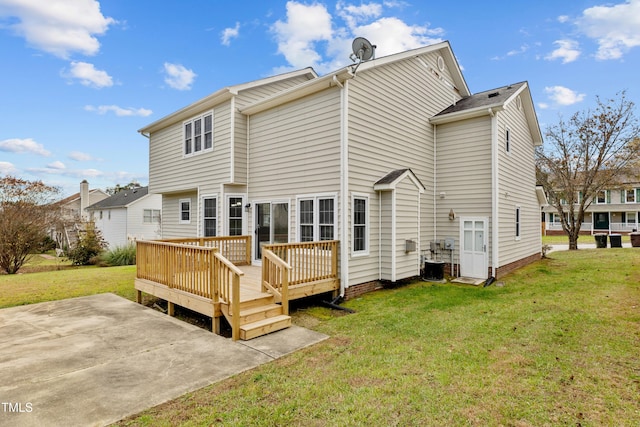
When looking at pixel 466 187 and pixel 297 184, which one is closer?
pixel 297 184

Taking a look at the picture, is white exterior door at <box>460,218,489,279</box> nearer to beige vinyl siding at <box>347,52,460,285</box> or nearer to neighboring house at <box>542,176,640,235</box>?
beige vinyl siding at <box>347,52,460,285</box>

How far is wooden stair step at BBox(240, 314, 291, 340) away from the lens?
5.33 m

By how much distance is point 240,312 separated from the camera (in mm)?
5621

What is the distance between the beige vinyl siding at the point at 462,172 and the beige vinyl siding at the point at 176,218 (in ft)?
30.1

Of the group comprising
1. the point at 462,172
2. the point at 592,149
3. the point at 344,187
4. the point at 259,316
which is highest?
the point at 592,149

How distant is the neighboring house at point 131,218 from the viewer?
84.3ft

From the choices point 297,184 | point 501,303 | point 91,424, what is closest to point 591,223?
point 501,303

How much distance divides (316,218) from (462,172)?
5.51m

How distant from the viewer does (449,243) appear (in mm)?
10625

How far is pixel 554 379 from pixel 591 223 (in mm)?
42147

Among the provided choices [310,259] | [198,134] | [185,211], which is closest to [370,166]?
[310,259]

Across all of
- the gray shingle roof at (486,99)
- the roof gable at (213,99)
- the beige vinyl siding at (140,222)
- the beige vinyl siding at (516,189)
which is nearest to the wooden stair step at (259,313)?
the roof gable at (213,99)

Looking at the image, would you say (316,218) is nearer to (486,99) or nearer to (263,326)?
(263,326)

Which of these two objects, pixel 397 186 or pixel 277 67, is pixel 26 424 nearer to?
pixel 397 186
